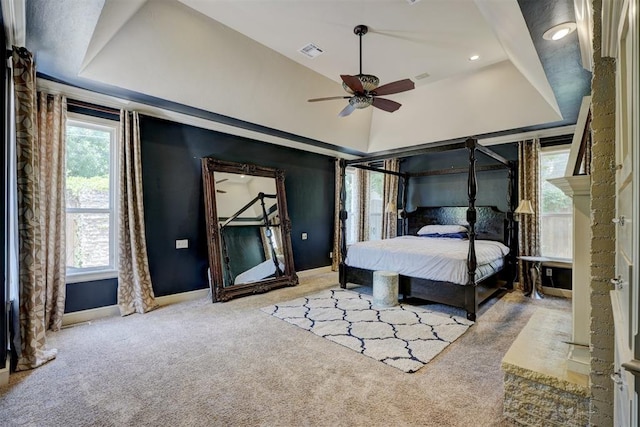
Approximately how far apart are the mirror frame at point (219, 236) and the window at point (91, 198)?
1.14 metres

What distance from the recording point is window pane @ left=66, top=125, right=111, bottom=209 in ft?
11.4

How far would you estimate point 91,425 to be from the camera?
1.76 m

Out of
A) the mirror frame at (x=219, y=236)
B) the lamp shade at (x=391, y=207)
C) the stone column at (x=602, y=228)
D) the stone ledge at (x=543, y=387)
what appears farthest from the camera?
the lamp shade at (x=391, y=207)

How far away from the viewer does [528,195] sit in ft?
15.5

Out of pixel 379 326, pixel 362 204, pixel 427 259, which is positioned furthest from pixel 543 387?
pixel 362 204

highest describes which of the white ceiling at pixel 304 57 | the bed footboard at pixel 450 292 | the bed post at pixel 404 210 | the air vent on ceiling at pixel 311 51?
the air vent on ceiling at pixel 311 51

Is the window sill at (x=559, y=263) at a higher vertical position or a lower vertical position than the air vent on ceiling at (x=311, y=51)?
lower

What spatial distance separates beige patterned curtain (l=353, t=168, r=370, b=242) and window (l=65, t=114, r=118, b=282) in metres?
4.49

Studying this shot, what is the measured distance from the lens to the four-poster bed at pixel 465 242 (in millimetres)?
3500

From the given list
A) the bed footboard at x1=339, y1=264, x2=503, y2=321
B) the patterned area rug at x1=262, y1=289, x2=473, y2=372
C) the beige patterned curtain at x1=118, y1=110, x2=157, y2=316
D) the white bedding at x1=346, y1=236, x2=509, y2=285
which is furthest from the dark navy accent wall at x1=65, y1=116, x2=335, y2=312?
the bed footboard at x1=339, y1=264, x2=503, y2=321

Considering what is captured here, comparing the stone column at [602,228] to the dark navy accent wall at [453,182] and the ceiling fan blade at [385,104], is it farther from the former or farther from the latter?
the dark navy accent wall at [453,182]

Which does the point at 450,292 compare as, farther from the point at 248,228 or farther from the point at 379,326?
the point at 248,228

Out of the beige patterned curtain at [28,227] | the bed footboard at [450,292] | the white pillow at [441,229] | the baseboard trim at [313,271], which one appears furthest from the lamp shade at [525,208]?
the beige patterned curtain at [28,227]

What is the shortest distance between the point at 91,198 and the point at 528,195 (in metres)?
6.18
